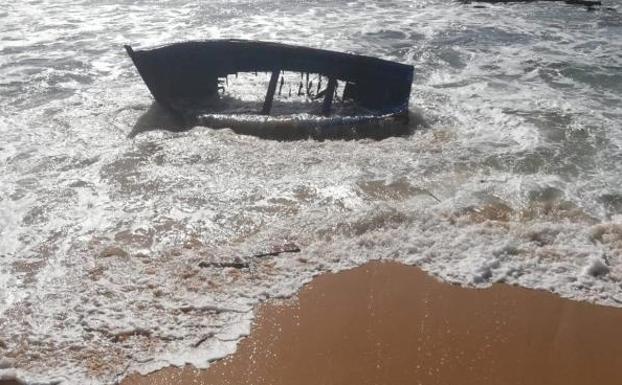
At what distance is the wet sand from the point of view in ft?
13.3

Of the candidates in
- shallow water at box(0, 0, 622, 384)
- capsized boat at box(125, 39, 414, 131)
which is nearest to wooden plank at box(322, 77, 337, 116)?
capsized boat at box(125, 39, 414, 131)

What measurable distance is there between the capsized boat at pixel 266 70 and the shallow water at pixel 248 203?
2.43ft

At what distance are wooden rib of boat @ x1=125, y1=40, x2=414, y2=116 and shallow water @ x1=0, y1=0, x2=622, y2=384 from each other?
75cm

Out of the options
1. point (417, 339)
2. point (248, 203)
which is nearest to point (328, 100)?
point (248, 203)

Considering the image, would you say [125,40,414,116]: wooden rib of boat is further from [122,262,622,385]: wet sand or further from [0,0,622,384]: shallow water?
[122,262,622,385]: wet sand

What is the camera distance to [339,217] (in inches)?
243

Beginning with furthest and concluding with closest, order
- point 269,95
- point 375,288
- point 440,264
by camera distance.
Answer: point 269,95 → point 440,264 → point 375,288

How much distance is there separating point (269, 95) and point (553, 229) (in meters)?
5.04

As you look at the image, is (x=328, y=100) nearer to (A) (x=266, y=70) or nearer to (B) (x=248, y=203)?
(A) (x=266, y=70)

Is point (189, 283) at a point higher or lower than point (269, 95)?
lower

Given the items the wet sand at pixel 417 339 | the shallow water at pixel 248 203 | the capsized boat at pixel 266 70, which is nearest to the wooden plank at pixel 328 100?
the capsized boat at pixel 266 70

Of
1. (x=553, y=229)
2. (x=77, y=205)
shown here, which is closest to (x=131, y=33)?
(x=77, y=205)

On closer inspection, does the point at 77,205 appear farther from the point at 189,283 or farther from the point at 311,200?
the point at 311,200

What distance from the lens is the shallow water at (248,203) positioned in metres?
4.71
